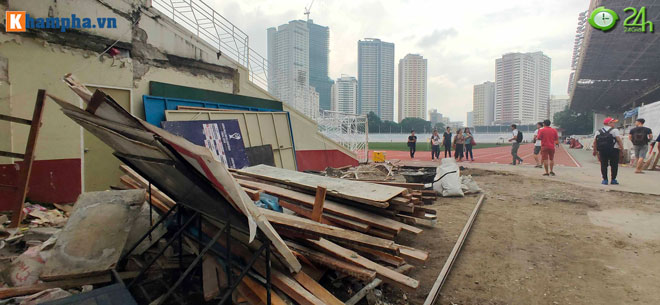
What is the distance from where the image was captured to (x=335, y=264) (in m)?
2.73

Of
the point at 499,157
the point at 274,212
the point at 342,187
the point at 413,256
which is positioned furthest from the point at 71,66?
the point at 499,157

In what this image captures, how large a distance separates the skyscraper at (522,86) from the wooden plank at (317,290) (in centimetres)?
10243

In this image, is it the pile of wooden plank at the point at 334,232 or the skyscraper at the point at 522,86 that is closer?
the pile of wooden plank at the point at 334,232

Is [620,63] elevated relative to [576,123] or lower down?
elevated

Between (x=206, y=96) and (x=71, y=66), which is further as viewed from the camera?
(x=206, y=96)

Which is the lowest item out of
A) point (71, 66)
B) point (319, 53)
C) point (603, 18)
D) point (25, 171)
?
point (25, 171)

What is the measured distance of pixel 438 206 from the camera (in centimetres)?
654

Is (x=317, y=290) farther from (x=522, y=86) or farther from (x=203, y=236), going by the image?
(x=522, y=86)

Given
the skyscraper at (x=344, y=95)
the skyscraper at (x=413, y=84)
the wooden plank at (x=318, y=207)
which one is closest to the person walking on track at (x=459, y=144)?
the wooden plank at (x=318, y=207)

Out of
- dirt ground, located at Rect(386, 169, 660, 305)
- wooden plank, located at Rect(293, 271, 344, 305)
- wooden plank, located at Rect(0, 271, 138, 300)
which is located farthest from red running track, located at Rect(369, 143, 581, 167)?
wooden plank, located at Rect(0, 271, 138, 300)

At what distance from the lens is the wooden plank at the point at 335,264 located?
8.61ft

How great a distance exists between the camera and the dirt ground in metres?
3.04

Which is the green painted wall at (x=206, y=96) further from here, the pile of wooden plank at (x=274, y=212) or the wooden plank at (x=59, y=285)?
the wooden plank at (x=59, y=285)

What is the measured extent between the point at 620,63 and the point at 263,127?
36972 mm
